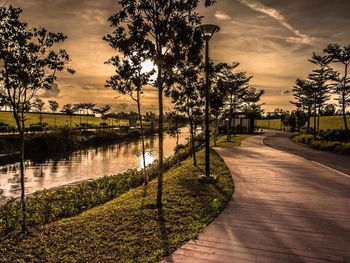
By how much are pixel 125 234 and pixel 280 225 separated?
354cm

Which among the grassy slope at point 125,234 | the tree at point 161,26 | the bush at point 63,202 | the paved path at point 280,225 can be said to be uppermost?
the tree at point 161,26

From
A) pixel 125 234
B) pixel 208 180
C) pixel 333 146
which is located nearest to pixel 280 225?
pixel 125 234

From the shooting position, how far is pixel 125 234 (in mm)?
6586

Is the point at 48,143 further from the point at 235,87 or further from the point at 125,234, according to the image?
the point at 125,234

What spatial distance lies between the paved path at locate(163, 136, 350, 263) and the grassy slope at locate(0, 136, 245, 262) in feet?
1.38

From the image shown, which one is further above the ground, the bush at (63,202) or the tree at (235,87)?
the tree at (235,87)

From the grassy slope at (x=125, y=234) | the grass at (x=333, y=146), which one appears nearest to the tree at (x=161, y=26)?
the grassy slope at (x=125, y=234)

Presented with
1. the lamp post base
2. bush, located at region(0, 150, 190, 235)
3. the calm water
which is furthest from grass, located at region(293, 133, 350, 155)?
the lamp post base

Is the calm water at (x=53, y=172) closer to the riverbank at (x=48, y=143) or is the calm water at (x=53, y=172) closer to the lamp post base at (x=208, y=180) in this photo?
the lamp post base at (x=208, y=180)

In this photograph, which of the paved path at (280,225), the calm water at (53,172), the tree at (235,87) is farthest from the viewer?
the tree at (235,87)

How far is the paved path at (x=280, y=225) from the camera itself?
17.1 ft

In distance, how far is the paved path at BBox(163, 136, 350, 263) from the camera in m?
5.20

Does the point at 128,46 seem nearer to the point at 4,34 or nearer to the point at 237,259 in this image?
the point at 4,34

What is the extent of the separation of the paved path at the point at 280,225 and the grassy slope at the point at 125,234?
420mm
